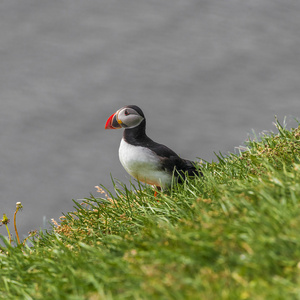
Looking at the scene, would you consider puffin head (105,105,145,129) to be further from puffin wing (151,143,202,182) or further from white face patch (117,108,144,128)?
puffin wing (151,143,202,182)

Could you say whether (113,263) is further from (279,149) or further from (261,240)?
(279,149)

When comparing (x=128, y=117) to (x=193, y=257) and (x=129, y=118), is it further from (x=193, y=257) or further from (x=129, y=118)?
(x=193, y=257)

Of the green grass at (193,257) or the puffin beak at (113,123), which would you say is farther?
the puffin beak at (113,123)

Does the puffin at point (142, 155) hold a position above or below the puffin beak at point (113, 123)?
below

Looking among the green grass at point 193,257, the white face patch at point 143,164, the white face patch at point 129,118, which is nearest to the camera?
the green grass at point 193,257

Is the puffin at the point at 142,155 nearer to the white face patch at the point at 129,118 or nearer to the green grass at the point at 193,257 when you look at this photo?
the white face patch at the point at 129,118

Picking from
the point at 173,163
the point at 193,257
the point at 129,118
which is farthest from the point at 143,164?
the point at 193,257

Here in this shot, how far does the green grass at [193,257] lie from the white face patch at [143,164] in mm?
754

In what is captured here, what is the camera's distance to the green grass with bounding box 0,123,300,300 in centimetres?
354

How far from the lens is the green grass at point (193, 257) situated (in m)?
3.54

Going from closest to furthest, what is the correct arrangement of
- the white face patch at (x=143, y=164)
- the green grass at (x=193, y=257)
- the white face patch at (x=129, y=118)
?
1. the green grass at (x=193, y=257)
2. the white face patch at (x=143, y=164)
3. the white face patch at (x=129, y=118)

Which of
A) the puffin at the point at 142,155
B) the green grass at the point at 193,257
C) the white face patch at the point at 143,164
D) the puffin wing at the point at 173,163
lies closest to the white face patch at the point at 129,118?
the puffin at the point at 142,155

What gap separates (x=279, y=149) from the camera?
21.4 feet

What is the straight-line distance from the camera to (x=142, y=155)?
6473mm
